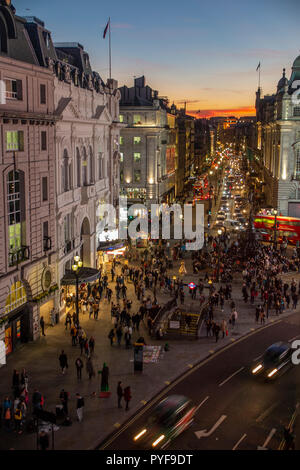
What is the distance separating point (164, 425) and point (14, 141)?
1726 centimetres

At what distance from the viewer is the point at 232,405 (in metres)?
24.0

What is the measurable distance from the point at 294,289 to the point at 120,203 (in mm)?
27000

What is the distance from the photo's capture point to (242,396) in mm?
24938

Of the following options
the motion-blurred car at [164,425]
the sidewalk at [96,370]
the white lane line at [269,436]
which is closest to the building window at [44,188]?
the sidewalk at [96,370]

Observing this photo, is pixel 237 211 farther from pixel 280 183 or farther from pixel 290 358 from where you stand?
pixel 290 358

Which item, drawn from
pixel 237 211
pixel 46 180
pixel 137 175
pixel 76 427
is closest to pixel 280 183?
pixel 237 211

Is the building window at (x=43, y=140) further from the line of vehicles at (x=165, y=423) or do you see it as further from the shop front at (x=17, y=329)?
the line of vehicles at (x=165, y=423)

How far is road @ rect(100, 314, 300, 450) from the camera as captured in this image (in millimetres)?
20797

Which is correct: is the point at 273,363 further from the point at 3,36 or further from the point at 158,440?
the point at 3,36

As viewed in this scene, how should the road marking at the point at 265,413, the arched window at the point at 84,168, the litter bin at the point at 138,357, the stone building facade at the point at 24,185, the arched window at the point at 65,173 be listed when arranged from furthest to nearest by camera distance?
the arched window at the point at 84,168 → the arched window at the point at 65,173 → the stone building facade at the point at 24,185 → the litter bin at the point at 138,357 → the road marking at the point at 265,413

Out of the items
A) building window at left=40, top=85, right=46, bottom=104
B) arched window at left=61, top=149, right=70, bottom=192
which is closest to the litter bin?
arched window at left=61, top=149, right=70, bottom=192

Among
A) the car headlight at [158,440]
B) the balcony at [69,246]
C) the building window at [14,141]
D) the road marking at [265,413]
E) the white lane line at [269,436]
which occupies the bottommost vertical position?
the road marking at [265,413]

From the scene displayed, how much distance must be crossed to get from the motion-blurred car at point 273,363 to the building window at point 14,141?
17.4 metres

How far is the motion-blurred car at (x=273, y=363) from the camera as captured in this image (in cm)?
2658
